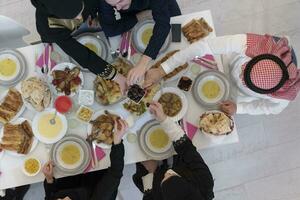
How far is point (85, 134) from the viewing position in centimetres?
169

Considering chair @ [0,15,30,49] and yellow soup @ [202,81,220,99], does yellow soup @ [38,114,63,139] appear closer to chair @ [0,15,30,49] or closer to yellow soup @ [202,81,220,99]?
chair @ [0,15,30,49]

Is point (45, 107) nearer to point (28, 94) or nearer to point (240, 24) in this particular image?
point (28, 94)

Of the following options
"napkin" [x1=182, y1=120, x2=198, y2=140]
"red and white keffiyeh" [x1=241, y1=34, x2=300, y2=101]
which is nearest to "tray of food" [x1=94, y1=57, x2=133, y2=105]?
"napkin" [x1=182, y1=120, x2=198, y2=140]

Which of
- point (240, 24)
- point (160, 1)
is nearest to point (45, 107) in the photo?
point (160, 1)

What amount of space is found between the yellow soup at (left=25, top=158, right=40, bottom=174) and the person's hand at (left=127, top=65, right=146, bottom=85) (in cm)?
59

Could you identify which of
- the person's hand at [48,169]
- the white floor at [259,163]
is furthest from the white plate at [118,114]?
the white floor at [259,163]

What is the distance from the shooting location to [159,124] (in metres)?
1.68

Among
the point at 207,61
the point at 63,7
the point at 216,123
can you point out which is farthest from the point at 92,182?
the point at 63,7

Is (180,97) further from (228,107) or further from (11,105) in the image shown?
(11,105)

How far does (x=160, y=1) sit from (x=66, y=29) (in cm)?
46

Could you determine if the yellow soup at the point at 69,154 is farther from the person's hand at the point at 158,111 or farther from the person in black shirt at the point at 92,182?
the person's hand at the point at 158,111

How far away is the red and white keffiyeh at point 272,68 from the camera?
1397 mm

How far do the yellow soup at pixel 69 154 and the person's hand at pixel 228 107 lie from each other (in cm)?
74

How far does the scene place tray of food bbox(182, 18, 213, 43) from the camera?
1727mm
